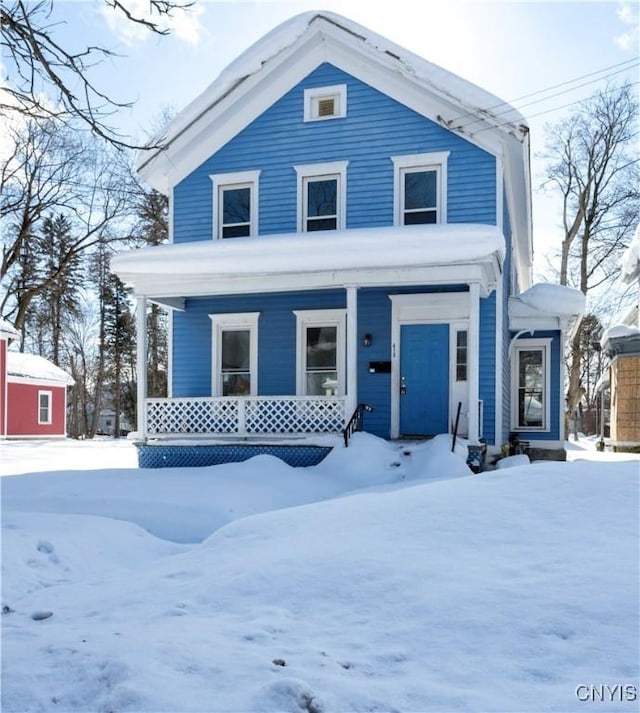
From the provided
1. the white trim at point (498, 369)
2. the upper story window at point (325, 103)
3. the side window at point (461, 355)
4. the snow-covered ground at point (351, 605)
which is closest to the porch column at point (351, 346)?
the side window at point (461, 355)

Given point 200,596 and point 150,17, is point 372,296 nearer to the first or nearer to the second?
point 150,17

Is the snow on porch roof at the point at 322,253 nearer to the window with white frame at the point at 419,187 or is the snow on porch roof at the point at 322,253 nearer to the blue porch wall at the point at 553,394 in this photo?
the window with white frame at the point at 419,187

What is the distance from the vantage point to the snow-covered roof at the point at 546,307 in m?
11.9

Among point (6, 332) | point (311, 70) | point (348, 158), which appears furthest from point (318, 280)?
point (6, 332)

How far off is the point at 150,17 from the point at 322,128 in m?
6.66

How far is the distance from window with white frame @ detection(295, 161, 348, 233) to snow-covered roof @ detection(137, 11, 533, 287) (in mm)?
1676

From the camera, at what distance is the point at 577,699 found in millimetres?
2242

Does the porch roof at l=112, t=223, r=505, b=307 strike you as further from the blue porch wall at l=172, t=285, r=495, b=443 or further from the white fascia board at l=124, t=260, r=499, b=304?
the blue porch wall at l=172, t=285, r=495, b=443

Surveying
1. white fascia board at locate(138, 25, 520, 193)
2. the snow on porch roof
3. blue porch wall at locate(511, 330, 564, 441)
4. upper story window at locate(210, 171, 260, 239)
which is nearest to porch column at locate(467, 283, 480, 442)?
the snow on porch roof

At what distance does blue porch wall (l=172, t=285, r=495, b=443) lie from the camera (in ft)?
35.4

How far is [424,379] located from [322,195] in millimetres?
4132

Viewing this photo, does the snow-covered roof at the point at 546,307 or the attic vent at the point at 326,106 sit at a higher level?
the attic vent at the point at 326,106

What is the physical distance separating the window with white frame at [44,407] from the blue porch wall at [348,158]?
15.9 meters

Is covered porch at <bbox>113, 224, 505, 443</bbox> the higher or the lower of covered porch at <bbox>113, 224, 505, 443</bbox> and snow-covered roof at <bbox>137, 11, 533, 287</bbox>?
the lower
